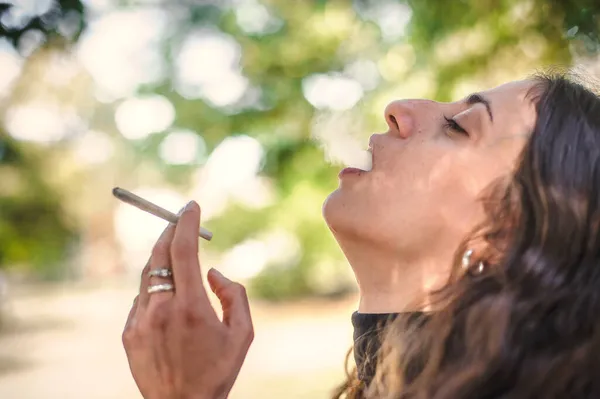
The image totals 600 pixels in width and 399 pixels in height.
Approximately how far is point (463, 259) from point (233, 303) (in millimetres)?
390

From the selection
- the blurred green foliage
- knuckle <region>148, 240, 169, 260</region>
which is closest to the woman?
knuckle <region>148, 240, 169, 260</region>

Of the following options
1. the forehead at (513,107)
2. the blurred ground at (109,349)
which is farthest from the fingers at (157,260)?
the blurred ground at (109,349)

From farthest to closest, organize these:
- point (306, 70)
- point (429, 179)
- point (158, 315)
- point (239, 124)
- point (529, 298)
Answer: point (239, 124) → point (306, 70) → point (429, 179) → point (529, 298) → point (158, 315)

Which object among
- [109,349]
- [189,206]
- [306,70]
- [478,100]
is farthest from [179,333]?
[109,349]

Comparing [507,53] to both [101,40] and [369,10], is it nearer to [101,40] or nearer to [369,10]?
[369,10]

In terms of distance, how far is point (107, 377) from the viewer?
6055 millimetres

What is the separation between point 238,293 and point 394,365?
1.00 ft

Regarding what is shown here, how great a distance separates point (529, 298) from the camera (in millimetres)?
915

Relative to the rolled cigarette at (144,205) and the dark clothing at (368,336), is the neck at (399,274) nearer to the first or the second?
the dark clothing at (368,336)

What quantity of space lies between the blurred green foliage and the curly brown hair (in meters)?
0.92

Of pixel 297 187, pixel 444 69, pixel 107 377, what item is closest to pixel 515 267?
pixel 444 69

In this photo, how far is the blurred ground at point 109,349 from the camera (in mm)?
5633

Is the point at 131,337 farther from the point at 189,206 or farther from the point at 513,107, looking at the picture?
the point at 513,107

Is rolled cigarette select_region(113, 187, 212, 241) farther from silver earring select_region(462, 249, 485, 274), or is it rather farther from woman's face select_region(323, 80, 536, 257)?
silver earring select_region(462, 249, 485, 274)
